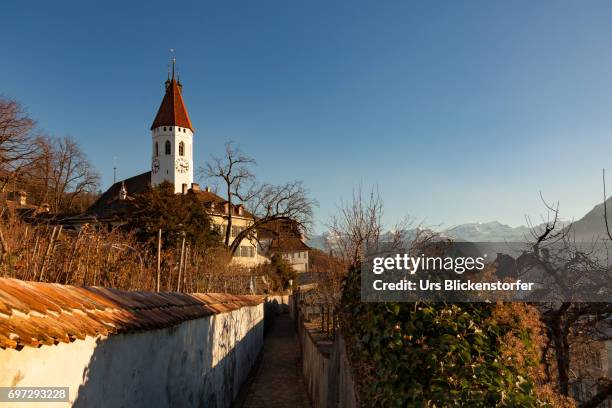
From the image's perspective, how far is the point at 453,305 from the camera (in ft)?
11.5

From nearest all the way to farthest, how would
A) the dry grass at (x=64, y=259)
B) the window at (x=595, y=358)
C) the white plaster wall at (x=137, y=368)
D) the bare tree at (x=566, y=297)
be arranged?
1. the white plaster wall at (x=137, y=368)
2. the bare tree at (x=566, y=297)
3. the window at (x=595, y=358)
4. the dry grass at (x=64, y=259)

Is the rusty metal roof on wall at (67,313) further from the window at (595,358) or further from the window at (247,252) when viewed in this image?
the window at (247,252)

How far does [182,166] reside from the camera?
209ft

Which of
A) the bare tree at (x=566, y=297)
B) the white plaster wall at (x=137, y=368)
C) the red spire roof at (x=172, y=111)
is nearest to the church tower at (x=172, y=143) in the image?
the red spire roof at (x=172, y=111)

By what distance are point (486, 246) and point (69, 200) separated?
54.6m

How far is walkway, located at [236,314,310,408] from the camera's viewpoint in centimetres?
1173

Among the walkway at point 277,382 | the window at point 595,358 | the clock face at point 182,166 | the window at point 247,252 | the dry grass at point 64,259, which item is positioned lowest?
the walkway at point 277,382

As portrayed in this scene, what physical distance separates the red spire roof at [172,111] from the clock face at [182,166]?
16.4 feet

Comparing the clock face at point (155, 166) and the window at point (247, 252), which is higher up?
the clock face at point (155, 166)

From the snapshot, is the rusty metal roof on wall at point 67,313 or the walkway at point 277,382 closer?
the rusty metal roof on wall at point 67,313

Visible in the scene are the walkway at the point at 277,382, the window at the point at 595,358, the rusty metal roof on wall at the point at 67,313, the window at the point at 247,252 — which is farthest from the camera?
the window at the point at 247,252

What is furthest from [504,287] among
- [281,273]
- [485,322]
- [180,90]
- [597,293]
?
[180,90]

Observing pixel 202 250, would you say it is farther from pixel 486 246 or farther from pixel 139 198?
pixel 486 246

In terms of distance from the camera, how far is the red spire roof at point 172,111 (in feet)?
212
